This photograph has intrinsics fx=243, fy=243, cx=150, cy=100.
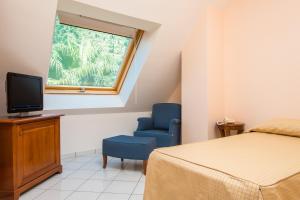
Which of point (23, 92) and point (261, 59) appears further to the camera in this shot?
point (261, 59)

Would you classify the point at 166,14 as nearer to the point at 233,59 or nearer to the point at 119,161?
the point at 233,59

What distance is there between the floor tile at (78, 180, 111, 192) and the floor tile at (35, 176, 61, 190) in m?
0.37

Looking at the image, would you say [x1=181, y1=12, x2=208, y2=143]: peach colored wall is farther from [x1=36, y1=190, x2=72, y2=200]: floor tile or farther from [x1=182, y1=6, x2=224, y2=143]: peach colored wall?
[x1=36, y1=190, x2=72, y2=200]: floor tile

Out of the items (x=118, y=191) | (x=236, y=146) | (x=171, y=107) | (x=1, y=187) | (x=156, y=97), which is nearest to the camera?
(x=236, y=146)

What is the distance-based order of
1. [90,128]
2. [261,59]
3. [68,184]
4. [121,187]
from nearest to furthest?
[121,187], [68,184], [261,59], [90,128]

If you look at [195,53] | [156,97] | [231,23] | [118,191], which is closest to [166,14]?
[195,53]

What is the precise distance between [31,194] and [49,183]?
309mm

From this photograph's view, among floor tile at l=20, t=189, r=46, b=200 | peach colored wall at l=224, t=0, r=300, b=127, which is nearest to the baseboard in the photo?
floor tile at l=20, t=189, r=46, b=200

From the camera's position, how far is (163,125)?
4.22 m

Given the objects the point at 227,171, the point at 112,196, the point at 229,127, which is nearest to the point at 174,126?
the point at 229,127

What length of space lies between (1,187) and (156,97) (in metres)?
2.90

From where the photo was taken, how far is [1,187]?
→ 93.4 inches

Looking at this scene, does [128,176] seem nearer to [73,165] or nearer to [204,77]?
[73,165]

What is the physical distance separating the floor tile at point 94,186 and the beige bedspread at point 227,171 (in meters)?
1.05
